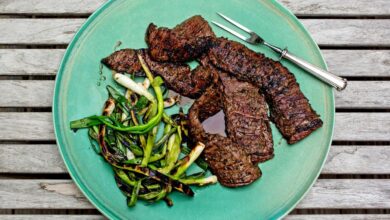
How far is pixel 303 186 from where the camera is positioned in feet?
9.94

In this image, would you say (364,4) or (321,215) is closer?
(321,215)

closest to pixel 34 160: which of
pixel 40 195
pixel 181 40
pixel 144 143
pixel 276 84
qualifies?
pixel 40 195

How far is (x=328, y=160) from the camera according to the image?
3.23 m

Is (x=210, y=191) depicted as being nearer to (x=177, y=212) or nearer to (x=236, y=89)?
(x=177, y=212)

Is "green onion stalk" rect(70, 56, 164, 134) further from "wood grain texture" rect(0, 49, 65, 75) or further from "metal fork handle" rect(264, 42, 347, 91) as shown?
"metal fork handle" rect(264, 42, 347, 91)

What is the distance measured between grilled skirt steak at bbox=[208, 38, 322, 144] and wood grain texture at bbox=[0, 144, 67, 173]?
4.81 feet

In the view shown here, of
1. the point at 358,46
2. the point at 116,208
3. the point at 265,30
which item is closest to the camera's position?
the point at 116,208

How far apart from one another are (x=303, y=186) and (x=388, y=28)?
155 cm

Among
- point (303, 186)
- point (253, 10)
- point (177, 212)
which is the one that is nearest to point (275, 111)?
point (303, 186)

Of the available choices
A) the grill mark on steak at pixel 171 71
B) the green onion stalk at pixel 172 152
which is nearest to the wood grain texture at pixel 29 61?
the grill mark on steak at pixel 171 71

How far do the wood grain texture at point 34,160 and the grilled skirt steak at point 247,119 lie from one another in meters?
1.39

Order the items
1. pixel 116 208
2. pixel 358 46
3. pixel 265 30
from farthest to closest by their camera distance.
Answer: pixel 358 46
pixel 265 30
pixel 116 208

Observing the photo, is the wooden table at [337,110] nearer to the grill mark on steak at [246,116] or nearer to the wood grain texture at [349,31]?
the wood grain texture at [349,31]

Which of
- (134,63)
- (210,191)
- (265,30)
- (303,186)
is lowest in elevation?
(210,191)
